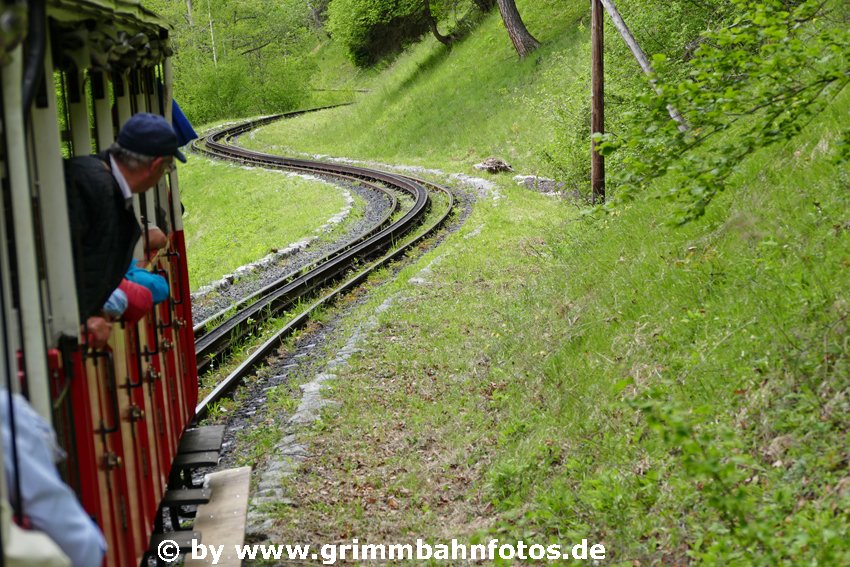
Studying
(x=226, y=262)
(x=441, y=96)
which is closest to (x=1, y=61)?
(x=226, y=262)

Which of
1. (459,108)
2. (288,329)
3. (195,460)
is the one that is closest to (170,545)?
(195,460)

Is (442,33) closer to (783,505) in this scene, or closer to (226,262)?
(226,262)

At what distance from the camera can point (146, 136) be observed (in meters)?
4.26

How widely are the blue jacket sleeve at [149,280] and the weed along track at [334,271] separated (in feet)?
14.8

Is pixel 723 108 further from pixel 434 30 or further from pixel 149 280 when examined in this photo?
pixel 434 30

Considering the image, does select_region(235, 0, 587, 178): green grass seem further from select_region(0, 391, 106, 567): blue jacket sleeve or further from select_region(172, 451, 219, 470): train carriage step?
select_region(0, 391, 106, 567): blue jacket sleeve

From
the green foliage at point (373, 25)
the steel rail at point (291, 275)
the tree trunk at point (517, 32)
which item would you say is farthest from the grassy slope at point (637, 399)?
the green foliage at point (373, 25)

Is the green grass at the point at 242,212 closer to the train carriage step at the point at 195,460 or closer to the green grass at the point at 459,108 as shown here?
the green grass at the point at 459,108

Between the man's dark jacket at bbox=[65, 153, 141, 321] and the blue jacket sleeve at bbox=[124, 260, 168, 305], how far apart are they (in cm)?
72

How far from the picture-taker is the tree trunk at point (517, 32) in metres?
39.4

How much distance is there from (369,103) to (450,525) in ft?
139

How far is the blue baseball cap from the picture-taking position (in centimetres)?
426

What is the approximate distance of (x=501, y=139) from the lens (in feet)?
111

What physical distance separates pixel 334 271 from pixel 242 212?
1244cm
